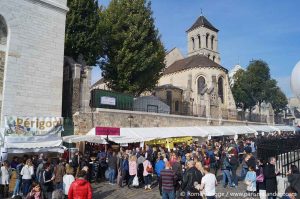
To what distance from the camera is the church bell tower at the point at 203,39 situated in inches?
2625

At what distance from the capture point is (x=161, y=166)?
1212 centimetres

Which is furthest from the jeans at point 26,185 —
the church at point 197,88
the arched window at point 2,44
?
the church at point 197,88

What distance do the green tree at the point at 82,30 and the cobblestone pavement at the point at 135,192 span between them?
45.5ft

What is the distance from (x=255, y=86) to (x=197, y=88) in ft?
40.0

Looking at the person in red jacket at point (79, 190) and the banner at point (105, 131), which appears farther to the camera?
the banner at point (105, 131)

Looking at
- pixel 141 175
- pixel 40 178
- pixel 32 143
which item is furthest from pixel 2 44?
pixel 141 175

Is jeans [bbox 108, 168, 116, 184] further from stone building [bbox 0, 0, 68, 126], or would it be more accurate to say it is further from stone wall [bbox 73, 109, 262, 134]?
stone wall [bbox 73, 109, 262, 134]

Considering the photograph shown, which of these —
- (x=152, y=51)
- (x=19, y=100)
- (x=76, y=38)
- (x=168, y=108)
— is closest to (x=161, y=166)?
(x=19, y=100)

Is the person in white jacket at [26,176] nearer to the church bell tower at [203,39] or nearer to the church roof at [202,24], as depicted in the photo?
the church bell tower at [203,39]

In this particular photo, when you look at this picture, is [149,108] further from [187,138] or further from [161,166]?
[161,166]

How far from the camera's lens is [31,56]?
17.3 m

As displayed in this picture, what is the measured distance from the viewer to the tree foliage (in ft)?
175

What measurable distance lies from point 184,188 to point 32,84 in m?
12.3

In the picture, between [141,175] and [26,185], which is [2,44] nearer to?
[26,185]
